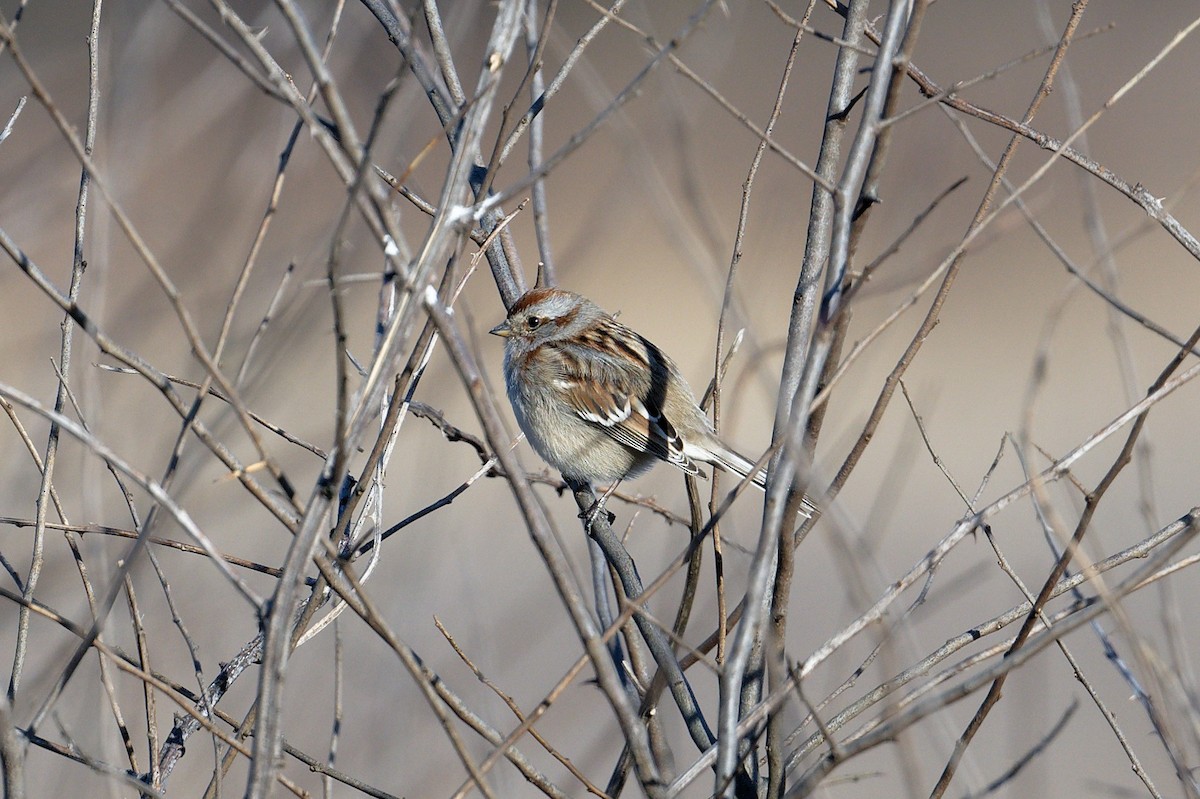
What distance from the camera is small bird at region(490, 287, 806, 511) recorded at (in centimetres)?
402

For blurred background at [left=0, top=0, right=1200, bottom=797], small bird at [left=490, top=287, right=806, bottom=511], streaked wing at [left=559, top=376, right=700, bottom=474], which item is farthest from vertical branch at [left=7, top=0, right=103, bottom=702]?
streaked wing at [left=559, top=376, right=700, bottom=474]

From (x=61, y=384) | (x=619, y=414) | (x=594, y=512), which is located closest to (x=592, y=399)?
(x=619, y=414)

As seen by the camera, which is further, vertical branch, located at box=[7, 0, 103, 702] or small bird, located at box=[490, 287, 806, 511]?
small bird, located at box=[490, 287, 806, 511]

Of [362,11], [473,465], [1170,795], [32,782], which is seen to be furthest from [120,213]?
[473,465]

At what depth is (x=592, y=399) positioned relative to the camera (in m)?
4.11

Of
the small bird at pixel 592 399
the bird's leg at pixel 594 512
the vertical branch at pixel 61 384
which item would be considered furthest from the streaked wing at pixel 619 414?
the vertical branch at pixel 61 384

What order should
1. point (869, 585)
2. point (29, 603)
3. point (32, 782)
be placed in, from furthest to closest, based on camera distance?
1. point (32, 782)
2. point (29, 603)
3. point (869, 585)

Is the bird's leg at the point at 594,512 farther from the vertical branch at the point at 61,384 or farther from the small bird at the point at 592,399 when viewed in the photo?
the vertical branch at the point at 61,384

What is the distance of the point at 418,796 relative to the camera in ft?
11.5

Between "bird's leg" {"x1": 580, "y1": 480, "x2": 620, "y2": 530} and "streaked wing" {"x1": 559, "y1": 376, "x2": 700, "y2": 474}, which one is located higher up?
"streaked wing" {"x1": 559, "y1": 376, "x2": 700, "y2": 474}

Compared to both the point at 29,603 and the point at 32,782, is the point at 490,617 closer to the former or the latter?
the point at 32,782

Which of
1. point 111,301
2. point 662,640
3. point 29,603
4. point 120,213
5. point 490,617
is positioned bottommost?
point 662,640

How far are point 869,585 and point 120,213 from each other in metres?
1.14

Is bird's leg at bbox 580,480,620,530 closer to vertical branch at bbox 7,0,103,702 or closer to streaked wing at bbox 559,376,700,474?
streaked wing at bbox 559,376,700,474
